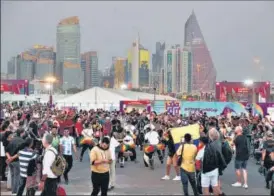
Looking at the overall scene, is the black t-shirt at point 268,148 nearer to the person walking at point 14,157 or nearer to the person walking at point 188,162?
the person walking at point 188,162

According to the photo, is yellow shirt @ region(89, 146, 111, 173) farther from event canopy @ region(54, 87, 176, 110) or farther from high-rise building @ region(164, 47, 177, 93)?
high-rise building @ region(164, 47, 177, 93)

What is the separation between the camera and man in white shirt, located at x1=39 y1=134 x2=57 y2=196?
6.69 meters

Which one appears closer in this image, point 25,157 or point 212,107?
point 25,157

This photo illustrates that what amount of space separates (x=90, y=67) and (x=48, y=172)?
76.8 metres

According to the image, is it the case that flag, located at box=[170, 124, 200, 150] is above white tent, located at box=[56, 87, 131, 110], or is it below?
below

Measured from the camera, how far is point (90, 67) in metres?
82.9

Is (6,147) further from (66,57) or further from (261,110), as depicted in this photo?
(66,57)

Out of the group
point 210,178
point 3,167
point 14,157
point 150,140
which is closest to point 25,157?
point 14,157

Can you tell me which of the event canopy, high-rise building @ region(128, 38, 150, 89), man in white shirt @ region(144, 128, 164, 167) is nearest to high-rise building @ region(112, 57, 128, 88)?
high-rise building @ region(128, 38, 150, 89)

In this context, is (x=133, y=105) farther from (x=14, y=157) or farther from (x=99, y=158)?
(x=99, y=158)

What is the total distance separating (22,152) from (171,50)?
81.7 m

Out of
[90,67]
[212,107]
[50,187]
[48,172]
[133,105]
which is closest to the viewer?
[48,172]

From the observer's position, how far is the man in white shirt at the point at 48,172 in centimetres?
669

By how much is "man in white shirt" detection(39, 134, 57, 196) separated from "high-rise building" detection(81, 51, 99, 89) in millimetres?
71276
